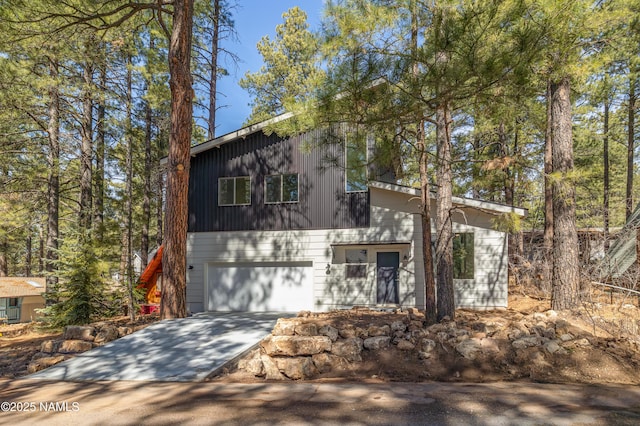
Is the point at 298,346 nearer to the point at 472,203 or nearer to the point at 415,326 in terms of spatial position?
the point at 415,326

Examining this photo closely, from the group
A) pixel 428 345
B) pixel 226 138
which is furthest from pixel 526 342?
pixel 226 138

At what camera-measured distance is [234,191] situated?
12.3 meters

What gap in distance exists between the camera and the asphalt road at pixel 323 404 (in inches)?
153

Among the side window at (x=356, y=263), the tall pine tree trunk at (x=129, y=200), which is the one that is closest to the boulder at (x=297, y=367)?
the side window at (x=356, y=263)

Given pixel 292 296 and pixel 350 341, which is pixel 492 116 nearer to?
pixel 350 341

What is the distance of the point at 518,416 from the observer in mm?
3850

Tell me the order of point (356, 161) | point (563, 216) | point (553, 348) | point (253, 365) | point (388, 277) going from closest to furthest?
point (553, 348)
point (253, 365)
point (563, 216)
point (356, 161)
point (388, 277)

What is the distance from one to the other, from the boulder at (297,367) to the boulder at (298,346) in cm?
14

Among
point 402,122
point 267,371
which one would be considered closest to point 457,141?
point 402,122

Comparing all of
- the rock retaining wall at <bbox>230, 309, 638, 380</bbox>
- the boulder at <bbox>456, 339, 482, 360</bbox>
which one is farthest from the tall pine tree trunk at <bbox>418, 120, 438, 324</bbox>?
the boulder at <bbox>456, 339, 482, 360</bbox>

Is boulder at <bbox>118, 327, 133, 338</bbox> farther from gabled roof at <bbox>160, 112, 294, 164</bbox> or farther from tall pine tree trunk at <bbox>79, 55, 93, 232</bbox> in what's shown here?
tall pine tree trunk at <bbox>79, 55, 93, 232</bbox>

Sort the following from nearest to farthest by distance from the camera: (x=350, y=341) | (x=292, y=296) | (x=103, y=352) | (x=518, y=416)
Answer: (x=518, y=416), (x=350, y=341), (x=103, y=352), (x=292, y=296)

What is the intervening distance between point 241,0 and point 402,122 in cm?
1321

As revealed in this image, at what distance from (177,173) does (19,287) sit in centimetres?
1612
